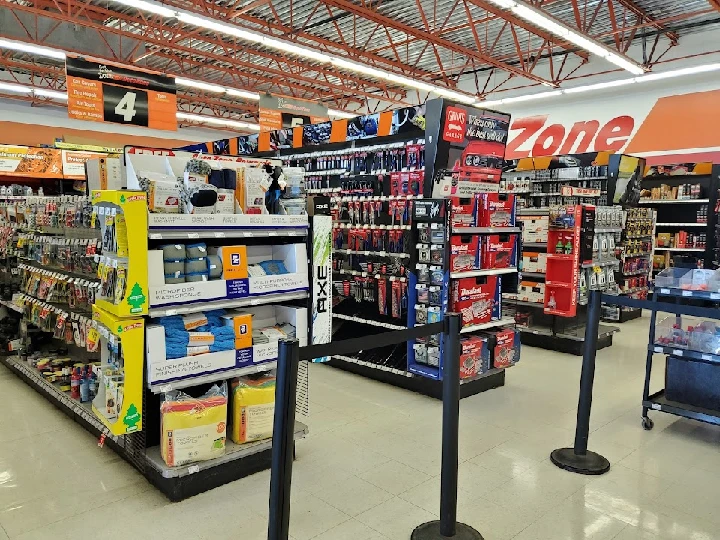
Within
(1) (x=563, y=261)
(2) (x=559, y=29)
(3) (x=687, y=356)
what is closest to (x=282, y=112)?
(2) (x=559, y=29)

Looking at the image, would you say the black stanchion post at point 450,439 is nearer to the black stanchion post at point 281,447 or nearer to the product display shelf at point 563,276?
the black stanchion post at point 281,447

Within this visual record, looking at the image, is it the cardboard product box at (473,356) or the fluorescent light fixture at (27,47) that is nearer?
the cardboard product box at (473,356)

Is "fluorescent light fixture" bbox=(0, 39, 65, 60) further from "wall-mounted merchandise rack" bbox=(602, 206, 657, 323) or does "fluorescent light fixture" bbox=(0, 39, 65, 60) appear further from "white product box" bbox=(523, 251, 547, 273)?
"wall-mounted merchandise rack" bbox=(602, 206, 657, 323)

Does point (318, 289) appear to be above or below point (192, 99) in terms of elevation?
below

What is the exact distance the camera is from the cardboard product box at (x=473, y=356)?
4828mm

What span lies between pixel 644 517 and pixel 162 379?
2765mm

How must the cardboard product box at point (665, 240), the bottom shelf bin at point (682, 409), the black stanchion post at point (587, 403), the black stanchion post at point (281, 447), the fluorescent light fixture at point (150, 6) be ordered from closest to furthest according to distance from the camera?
the black stanchion post at point (281, 447), the black stanchion post at point (587, 403), the bottom shelf bin at point (682, 409), the fluorescent light fixture at point (150, 6), the cardboard product box at point (665, 240)

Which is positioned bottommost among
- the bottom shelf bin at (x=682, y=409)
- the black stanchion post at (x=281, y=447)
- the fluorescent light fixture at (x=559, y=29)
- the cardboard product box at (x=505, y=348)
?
the bottom shelf bin at (x=682, y=409)

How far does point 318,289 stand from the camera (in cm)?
361

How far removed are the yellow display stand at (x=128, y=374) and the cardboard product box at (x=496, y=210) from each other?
3178 mm

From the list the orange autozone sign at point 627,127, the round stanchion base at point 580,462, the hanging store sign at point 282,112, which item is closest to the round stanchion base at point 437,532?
the round stanchion base at point 580,462

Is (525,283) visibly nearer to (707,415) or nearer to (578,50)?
(707,415)

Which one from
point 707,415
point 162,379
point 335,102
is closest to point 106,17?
point 335,102

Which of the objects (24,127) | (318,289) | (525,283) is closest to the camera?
(318,289)
